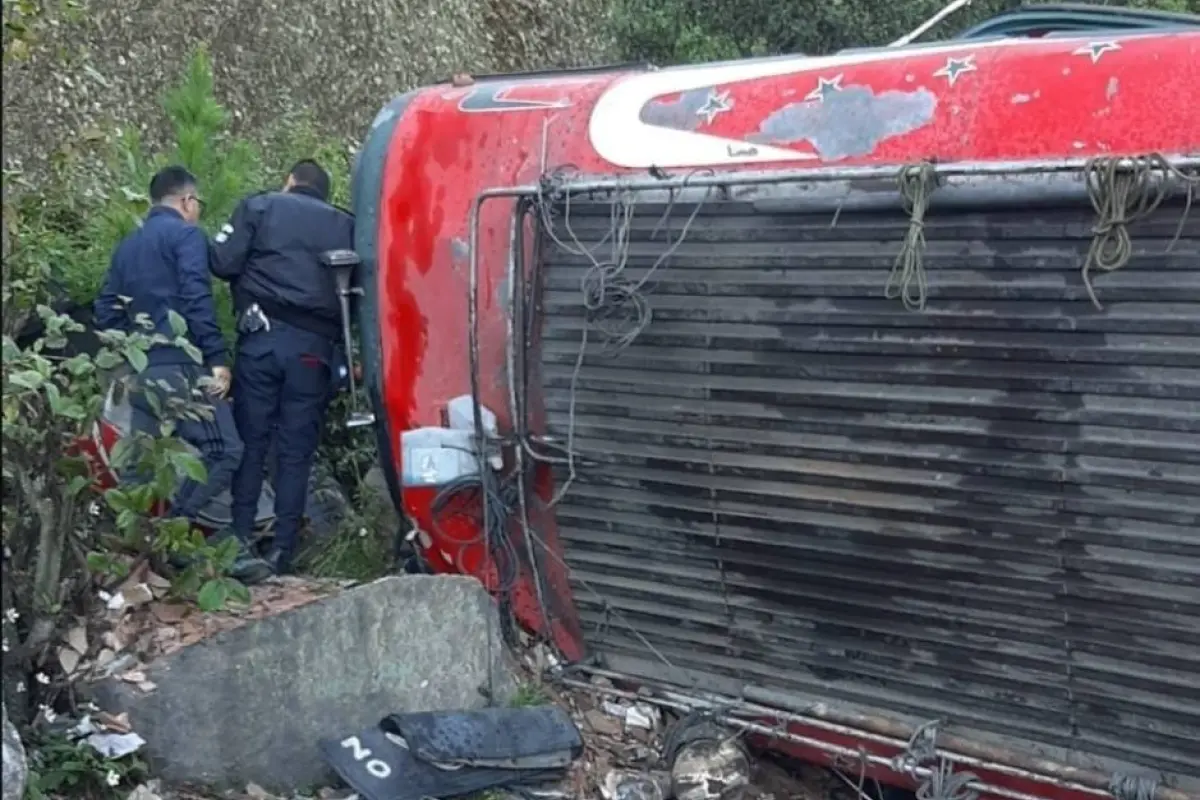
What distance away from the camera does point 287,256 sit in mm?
5508

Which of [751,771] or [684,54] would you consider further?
[684,54]

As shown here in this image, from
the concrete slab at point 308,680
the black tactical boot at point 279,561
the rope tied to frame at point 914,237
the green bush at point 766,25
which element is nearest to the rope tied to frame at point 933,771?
the rope tied to frame at point 914,237

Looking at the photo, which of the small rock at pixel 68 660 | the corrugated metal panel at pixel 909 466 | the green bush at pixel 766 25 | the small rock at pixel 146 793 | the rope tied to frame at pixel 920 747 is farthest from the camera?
the green bush at pixel 766 25

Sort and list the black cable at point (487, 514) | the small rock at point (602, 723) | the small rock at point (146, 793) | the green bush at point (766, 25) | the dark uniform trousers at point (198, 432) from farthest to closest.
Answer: the green bush at point (766, 25), the dark uniform trousers at point (198, 432), the black cable at point (487, 514), the small rock at point (602, 723), the small rock at point (146, 793)

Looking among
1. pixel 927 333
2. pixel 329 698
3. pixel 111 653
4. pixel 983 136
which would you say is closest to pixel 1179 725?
pixel 927 333

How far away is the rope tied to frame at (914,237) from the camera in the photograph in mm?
3904

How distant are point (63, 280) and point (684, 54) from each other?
167 inches

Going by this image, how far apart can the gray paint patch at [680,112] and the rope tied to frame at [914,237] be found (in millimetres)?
791

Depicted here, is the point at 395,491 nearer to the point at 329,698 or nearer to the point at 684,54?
the point at 329,698

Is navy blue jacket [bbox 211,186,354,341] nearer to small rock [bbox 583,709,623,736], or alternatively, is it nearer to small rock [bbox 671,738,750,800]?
small rock [bbox 583,709,623,736]

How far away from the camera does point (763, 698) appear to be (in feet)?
14.9

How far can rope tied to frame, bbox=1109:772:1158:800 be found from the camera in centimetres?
384

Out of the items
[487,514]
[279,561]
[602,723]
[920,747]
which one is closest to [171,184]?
[279,561]

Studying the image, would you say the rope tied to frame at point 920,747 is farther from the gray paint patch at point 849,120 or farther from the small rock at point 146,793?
the small rock at point 146,793
